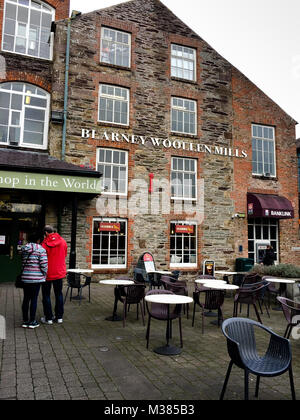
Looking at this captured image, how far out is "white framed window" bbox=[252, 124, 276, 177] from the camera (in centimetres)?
1600

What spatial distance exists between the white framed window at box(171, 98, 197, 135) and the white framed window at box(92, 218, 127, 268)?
510 cm

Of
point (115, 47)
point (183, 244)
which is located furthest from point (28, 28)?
point (183, 244)

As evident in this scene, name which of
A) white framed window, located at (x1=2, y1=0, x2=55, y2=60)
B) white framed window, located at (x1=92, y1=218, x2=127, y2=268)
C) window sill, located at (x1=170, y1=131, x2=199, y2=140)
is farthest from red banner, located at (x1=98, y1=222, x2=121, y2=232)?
white framed window, located at (x1=2, y1=0, x2=55, y2=60)

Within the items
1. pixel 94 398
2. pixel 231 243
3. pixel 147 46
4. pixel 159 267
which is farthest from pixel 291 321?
pixel 147 46

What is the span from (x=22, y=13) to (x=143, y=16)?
5243 mm

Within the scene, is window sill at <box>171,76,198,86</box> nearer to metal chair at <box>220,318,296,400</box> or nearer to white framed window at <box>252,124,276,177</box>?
white framed window at <box>252,124,276,177</box>

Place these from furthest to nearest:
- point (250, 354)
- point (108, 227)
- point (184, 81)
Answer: point (184, 81) < point (108, 227) < point (250, 354)

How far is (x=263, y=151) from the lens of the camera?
1623cm

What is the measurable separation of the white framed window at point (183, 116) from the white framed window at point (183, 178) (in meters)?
1.41

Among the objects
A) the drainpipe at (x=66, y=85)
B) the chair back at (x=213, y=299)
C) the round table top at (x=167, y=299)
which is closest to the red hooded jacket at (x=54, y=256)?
the round table top at (x=167, y=299)

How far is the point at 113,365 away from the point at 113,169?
9.80 meters

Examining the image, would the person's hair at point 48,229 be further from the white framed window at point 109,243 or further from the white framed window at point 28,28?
the white framed window at point 28,28

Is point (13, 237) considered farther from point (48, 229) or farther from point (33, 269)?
point (33, 269)

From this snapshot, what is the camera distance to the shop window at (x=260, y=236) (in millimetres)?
15359
